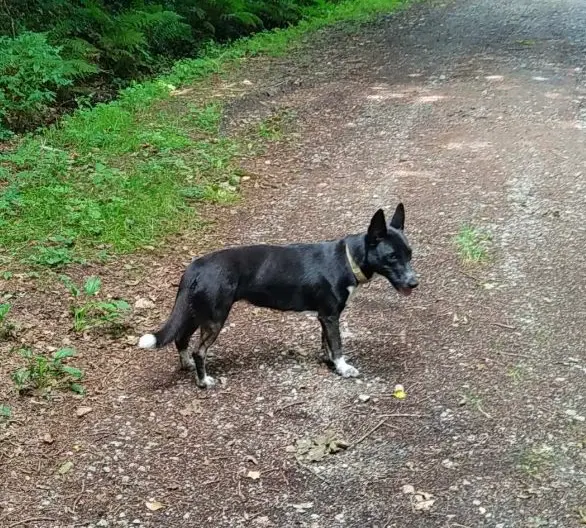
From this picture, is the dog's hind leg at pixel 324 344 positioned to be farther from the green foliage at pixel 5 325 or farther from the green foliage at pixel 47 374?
the green foliage at pixel 5 325

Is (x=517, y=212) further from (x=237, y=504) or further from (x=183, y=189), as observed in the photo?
(x=237, y=504)

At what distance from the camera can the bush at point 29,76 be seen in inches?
370

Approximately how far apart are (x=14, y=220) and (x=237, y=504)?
411 centimetres

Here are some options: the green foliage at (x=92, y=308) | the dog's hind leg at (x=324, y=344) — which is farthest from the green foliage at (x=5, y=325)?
the dog's hind leg at (x=324, y=344)

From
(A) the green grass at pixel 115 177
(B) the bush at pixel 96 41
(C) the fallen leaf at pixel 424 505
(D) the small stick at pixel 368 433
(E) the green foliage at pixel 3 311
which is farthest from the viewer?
→ (B) the bush at pixel 96 41

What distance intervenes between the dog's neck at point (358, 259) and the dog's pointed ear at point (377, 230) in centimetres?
8

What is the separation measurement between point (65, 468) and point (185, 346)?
3.56 feet

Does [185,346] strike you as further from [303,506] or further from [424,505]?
[424,505]

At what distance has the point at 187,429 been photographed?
452cm

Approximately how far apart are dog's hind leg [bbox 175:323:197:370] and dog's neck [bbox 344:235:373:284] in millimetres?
1028

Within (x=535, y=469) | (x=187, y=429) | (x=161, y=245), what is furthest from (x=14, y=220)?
(x=535, y=469)

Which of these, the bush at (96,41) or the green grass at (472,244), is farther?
the bush at (96,41)

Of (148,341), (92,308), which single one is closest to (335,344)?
(148,341)

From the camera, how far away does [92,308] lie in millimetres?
5766
